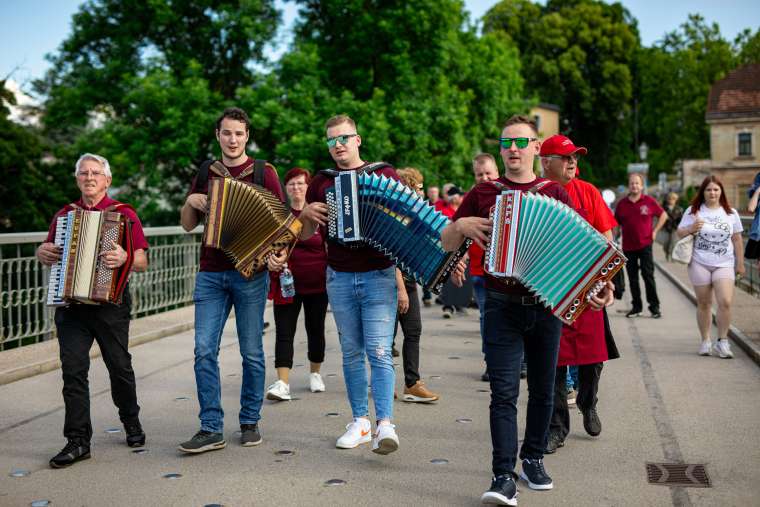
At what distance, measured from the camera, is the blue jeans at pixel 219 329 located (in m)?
5.84

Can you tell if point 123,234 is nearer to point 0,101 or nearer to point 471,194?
point 471,194

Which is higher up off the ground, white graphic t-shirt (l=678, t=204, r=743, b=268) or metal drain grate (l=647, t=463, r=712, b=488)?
white graphic t-shirt (l=678, t=204, r=743, b=268)

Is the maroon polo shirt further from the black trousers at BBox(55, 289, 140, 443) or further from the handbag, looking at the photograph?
the handbag

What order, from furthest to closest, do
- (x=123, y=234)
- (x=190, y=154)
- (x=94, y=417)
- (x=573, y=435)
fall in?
(x=190, y=154), (x=94, y=417), (x=573, y=435), (x=123, y=234)

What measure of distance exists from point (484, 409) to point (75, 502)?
3354 millimetres

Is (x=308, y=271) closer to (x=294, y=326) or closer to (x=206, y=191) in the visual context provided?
(x=294, y=326)

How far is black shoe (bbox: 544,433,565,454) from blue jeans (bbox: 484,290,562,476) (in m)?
0.86

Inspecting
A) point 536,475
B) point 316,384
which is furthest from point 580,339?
point 316,384

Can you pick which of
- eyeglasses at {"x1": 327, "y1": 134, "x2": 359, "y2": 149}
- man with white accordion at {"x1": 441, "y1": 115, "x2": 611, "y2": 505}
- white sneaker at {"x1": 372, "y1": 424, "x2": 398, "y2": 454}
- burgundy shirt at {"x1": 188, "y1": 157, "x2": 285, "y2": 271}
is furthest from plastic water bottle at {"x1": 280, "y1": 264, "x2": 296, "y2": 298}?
man with white accordion at {"x1": 441, "y1": 115, "x2": 611, "y2": 505}

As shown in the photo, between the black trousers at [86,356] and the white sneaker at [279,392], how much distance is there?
155 centimetres

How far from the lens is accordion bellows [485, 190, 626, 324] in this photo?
4.46 metres

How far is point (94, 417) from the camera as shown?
6.93 meters

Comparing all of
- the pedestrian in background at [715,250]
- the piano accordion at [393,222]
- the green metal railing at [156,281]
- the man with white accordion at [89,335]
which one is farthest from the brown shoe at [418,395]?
the green metal railing at [156,281]

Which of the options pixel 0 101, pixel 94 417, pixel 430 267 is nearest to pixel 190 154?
pixel 0 101
